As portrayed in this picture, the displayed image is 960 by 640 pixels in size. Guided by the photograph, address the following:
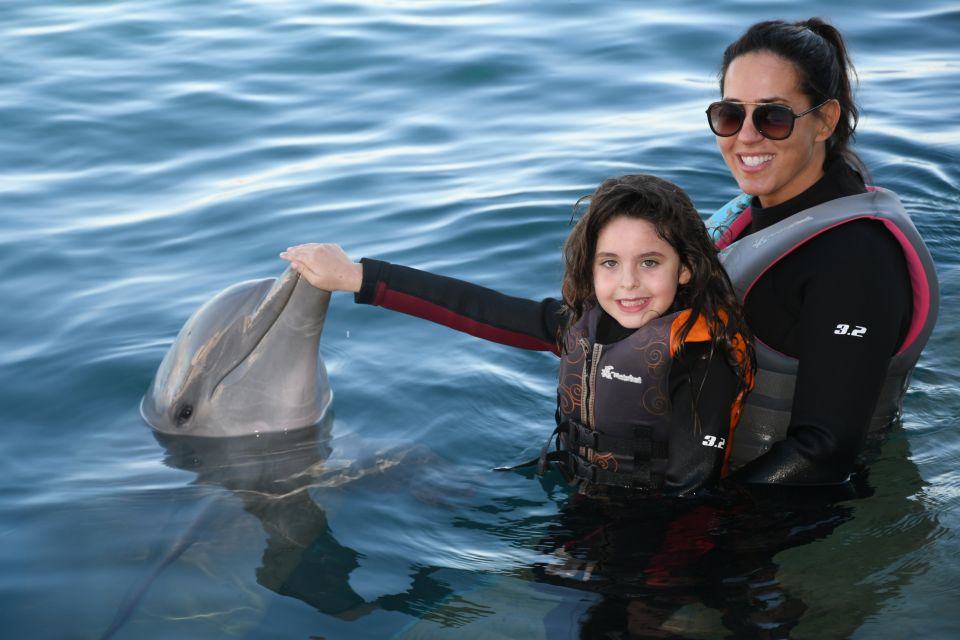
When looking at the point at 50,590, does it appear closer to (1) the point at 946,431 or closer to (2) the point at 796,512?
(2) the point at 796,512

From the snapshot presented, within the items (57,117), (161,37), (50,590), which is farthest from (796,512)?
(161,37)

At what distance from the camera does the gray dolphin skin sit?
4.79 meters

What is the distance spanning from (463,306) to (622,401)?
0.74 metres

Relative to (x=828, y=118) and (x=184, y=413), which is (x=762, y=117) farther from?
(x=184, y=413)

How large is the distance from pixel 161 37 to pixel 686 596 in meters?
10.7

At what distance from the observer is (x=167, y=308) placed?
22.6 feet

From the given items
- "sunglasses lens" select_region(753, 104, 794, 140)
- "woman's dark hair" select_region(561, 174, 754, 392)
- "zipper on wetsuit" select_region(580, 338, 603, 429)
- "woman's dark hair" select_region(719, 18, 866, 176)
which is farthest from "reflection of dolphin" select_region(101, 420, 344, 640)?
"woman's dark hair" select_region(719, 18, 866, 176)

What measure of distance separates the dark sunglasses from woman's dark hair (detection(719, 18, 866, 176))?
0.26ft

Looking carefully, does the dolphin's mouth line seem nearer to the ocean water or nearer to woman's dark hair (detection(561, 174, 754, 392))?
the ocean water

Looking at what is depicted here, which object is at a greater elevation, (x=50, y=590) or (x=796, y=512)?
(x=796, y=512)

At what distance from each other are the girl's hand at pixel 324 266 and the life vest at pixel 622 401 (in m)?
0.86

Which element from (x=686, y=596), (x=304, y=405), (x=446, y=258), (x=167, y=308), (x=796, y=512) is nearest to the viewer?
(x=686, y=596)

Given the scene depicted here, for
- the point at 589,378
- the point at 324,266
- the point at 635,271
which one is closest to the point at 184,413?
the point at 324,266

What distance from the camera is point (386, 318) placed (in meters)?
6.82
